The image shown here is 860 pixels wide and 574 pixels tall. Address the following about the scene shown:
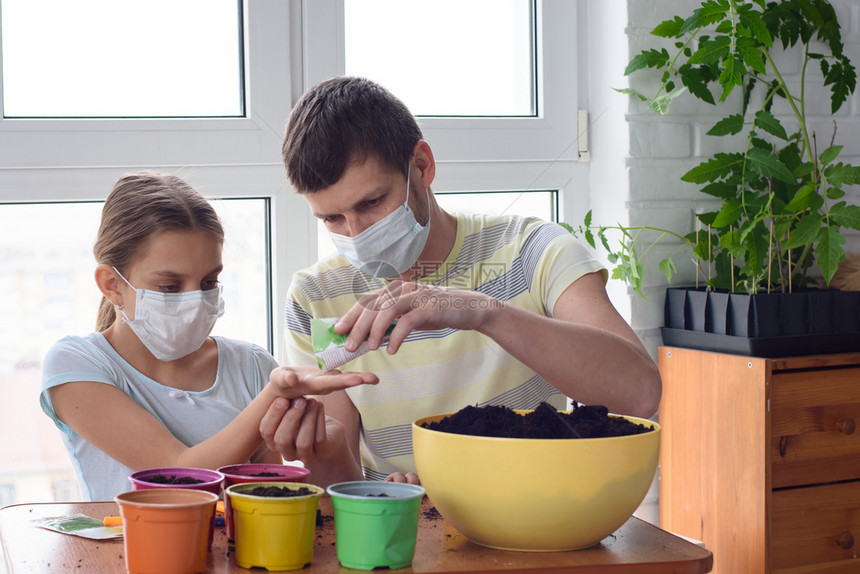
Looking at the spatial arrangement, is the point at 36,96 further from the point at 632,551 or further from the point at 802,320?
the point at 802,320

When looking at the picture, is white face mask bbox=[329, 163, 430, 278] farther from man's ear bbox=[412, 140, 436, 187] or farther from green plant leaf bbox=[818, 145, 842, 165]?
green plant leaf bbox=[818, 145, 842, 165]

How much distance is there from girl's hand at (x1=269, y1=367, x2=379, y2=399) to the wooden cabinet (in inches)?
36.9

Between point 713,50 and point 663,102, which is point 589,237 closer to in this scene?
point 663,102

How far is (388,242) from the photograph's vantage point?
1.18 metres

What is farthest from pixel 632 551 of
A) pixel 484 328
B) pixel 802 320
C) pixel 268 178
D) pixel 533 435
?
pixel 268 178

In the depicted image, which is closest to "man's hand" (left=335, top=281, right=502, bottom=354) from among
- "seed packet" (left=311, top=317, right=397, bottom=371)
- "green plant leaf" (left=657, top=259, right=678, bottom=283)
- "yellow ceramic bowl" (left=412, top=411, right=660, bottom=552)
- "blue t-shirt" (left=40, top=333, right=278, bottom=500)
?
"seed packet" (left=311, top=317, right=397, bottom=371)

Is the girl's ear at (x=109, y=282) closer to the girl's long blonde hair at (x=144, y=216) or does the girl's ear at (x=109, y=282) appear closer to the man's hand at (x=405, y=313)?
the girl's long blonde hair at (x=144, y=216)

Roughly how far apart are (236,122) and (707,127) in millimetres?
1021

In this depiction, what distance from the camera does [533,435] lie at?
0.70 m

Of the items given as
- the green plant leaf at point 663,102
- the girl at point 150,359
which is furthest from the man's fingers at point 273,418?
the green plant leaf at point 663,102

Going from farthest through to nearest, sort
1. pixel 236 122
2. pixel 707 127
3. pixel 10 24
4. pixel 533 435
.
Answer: pixel 707 127 → pixel 236 122 → pixel 10 24 → pixel 533 435

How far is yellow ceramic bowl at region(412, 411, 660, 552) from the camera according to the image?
2.20ft

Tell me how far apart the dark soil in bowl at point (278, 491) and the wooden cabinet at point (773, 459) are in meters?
1.09

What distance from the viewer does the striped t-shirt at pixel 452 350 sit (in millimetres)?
1202
